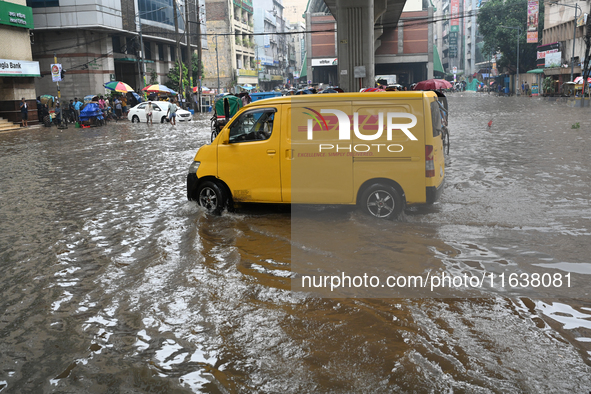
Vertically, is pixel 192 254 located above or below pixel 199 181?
below

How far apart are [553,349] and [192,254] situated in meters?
4.20

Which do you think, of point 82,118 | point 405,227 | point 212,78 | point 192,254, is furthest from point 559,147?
point 212,78

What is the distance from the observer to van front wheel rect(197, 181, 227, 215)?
8.80 metres

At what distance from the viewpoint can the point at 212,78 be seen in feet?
281

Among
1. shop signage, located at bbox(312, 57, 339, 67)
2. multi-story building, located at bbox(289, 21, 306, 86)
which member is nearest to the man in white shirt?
shop signage, located at bbox(312, 57, 339, 67)

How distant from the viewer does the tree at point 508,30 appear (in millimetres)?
67125

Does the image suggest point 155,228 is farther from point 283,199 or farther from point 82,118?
point 82,118

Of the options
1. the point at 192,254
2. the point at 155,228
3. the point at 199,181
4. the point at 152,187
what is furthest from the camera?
the point at 152,187

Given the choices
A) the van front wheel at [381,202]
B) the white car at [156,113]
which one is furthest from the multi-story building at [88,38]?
the van front wheel at [381,202]

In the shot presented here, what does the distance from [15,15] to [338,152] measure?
32.2 meters

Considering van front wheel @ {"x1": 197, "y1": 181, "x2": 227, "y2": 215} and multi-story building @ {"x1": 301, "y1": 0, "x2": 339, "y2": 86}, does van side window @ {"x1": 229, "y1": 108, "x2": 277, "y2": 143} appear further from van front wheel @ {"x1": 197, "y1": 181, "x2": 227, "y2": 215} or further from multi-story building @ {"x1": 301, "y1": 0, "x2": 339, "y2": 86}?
multi-story building @ {"x1": 301, "y1": 0, "x2": 339, "y2": 86}

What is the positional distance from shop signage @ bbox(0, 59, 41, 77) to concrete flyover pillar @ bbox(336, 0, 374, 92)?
1981cm

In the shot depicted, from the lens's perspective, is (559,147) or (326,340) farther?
(559,147)

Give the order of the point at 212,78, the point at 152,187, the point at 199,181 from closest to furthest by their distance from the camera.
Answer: the point at 199,181 < the point at 152,187 < the point at 212,78
